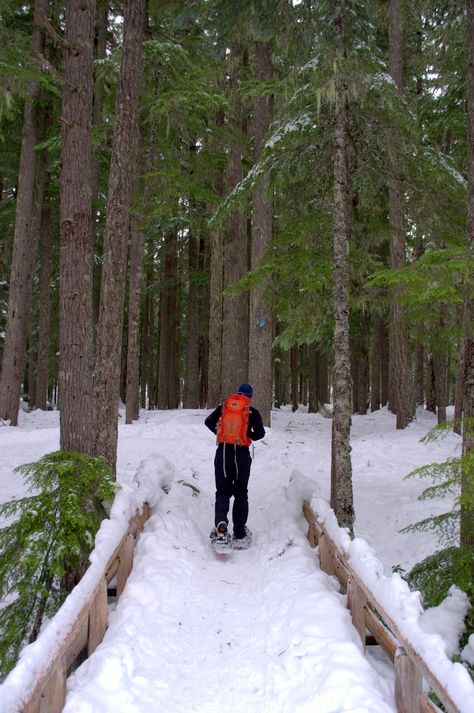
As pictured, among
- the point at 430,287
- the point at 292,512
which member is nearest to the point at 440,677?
the point at 430,287

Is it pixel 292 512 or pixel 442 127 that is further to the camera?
pixel 442 127

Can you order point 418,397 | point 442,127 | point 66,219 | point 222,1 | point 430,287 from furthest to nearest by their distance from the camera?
point 418,397 < point 442,127 < point 222,1 < point 66,219 < point 430,287

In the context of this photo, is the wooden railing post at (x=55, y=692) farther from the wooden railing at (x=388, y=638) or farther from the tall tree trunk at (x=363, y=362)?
the tall tree trunk at (x=363, y=362)

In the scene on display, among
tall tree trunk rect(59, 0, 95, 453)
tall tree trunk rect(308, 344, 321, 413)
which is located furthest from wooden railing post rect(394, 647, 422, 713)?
tall tree trunk rect(308, 344, 321, 413)

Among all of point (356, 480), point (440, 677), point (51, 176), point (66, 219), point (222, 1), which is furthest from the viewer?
point (51, 176)

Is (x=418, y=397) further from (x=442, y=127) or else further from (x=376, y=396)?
(x=442, y=127)

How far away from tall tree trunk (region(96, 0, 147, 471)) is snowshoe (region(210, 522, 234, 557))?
1.99m

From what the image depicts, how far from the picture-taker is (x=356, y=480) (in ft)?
34.6

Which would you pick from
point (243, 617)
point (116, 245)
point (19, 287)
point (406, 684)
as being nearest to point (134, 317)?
point (19, 287)

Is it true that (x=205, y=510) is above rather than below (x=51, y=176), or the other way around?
below

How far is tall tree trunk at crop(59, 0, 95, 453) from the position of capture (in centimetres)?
648

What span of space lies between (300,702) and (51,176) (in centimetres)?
2105

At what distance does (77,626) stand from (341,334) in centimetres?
488

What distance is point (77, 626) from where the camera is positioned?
133 inches
